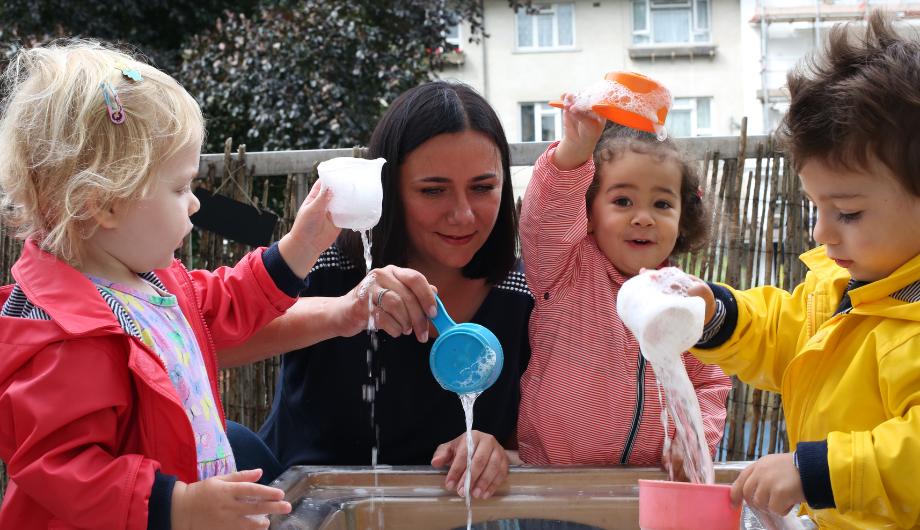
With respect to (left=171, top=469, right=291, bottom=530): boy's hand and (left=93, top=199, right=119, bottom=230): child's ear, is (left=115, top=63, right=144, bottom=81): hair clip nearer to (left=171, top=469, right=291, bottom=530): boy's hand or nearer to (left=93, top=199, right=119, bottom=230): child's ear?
(left=93, top=199, right=119, bottom=230): child's ear

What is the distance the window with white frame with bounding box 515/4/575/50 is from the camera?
42.9 feet

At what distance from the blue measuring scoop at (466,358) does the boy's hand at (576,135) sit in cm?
37

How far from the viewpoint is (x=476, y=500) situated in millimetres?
1407

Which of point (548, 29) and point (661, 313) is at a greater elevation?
point (548, 29)

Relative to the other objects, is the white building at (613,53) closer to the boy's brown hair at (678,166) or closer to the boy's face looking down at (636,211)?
the boy's brown hair at (678,166)

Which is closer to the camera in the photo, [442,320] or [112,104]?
[112,104]

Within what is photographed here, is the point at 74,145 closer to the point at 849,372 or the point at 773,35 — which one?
the point at 849,372

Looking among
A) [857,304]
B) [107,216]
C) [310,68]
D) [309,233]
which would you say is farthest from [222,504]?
[310,68]

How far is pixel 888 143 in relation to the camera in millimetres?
1214

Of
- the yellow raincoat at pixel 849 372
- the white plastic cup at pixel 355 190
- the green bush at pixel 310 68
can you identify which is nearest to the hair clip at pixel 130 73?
the white plastic cup at pixel 355 190

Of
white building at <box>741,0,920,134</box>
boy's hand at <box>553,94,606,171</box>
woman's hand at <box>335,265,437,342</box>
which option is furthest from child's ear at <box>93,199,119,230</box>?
white building at <box>741,0,920,134</box>

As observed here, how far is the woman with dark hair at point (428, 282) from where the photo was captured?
1736mm

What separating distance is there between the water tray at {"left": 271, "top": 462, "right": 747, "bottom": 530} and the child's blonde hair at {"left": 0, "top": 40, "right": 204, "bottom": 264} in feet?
1.52

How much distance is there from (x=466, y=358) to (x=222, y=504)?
1.39 feet
